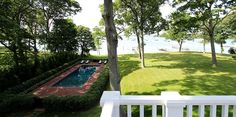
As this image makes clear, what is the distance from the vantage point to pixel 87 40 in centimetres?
2850

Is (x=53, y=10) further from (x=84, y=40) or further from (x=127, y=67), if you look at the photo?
(x=127, y=67)

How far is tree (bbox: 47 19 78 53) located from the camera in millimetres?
23969

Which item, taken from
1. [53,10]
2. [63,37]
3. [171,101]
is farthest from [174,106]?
[63,37]

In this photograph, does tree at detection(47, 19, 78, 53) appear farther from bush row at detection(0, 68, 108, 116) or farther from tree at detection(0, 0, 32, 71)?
bush row at detection(0, 68, 108, 116)

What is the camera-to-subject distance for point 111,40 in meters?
7.09

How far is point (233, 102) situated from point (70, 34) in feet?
80.7

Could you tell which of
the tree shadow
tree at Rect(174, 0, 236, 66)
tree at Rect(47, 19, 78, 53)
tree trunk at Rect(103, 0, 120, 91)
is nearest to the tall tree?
tree at Rect(47, 19, 78, 53)

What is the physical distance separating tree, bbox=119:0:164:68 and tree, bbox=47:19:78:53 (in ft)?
30.7

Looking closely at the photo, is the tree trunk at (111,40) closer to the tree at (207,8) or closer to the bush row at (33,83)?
the bush row at (33,83)

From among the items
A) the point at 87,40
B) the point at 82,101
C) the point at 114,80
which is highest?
the point at 87,40

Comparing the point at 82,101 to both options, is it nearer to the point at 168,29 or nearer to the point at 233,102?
the point at 233,102

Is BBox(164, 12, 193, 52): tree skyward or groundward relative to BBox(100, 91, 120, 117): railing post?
skyward

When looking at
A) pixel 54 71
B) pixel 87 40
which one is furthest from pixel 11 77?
pixel 87 40

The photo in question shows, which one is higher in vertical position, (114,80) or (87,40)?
(87,40)
